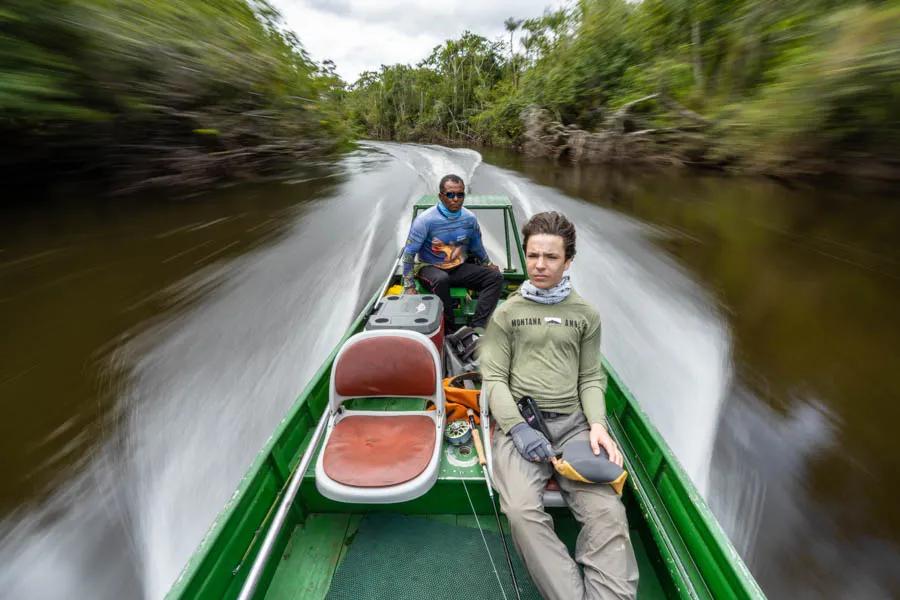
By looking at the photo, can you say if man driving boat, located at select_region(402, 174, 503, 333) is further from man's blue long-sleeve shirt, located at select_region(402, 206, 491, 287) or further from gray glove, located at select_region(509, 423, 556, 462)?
gray glove, located at select_region(509, 423, 556, 462)

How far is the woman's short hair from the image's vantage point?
7.09ft

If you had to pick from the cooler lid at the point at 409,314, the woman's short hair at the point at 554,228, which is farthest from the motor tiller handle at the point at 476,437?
the woman's short hair at the point at 554,228

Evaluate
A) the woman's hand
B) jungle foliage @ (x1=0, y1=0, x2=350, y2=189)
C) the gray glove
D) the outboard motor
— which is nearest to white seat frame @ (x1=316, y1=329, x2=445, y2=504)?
the gray glove

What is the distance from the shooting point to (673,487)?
2289 millimetres

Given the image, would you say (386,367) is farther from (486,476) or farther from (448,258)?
(448,258)

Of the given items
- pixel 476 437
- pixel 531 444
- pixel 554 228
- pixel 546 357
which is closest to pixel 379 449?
pixel 476 437

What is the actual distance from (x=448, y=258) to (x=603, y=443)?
270cm

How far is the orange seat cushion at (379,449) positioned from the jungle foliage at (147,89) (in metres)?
7.12

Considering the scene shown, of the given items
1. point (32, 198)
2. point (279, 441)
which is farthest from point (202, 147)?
point (279, 441)

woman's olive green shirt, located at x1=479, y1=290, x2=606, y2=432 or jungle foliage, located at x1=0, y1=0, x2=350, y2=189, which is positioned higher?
jungle foliage, located at x1=0, y1=0, x2=350, y2=189

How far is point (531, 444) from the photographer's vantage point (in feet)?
7.01

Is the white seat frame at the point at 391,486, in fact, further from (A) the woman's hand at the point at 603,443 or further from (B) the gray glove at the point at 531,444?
(A) the woman's hand at the point at 603,443

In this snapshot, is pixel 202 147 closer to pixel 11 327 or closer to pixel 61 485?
pixel 11 327

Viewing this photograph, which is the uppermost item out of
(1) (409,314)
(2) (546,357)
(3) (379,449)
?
(2) (546,357)
